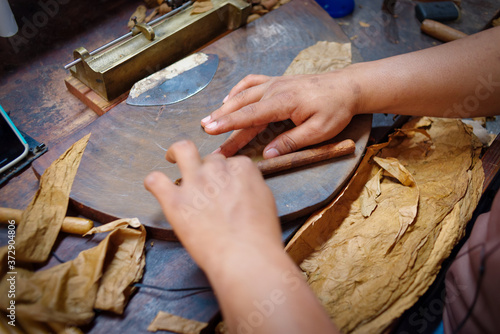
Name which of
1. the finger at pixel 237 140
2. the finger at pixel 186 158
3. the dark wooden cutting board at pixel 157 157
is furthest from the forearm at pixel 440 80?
the finger at pixel 186 158

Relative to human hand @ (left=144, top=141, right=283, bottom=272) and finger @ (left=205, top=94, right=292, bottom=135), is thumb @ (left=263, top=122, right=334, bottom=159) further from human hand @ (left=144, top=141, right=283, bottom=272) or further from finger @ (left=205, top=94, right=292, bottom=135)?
human hand @ (left=144, top=141, right=283, bottom=272)

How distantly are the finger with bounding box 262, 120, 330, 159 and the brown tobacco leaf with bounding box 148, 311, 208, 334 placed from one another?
466 mm

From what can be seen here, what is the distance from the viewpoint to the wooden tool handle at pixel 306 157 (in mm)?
975

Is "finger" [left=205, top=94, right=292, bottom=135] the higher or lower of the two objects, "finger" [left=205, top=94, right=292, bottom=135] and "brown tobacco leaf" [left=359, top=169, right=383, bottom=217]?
the higher

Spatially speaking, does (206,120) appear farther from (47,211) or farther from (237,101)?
(47,211)

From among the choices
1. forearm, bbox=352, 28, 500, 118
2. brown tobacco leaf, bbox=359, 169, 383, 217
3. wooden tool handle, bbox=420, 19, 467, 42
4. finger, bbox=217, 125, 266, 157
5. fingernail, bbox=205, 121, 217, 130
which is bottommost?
wooden tool handle, bbox=420, 19, 467, 42

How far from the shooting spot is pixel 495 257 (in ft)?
2.61

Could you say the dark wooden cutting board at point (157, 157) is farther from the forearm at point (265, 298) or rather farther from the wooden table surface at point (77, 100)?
the forearm at point (265, 298)

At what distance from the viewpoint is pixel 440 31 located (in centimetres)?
160

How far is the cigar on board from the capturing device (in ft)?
3.20

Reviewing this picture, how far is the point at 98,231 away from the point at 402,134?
1.03m

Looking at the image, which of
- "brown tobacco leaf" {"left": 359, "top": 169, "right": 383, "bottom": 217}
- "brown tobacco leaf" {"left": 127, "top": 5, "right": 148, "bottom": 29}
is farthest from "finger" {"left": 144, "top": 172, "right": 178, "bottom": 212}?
"brown tobacco leaf" {"left": 127, "top": 5, "right": 148, "bottom": 29}

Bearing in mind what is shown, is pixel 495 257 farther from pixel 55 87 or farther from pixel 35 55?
pixel 35 55

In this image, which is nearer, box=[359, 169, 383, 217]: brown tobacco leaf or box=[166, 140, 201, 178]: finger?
box=[166, 140, 201, 178]: finger
